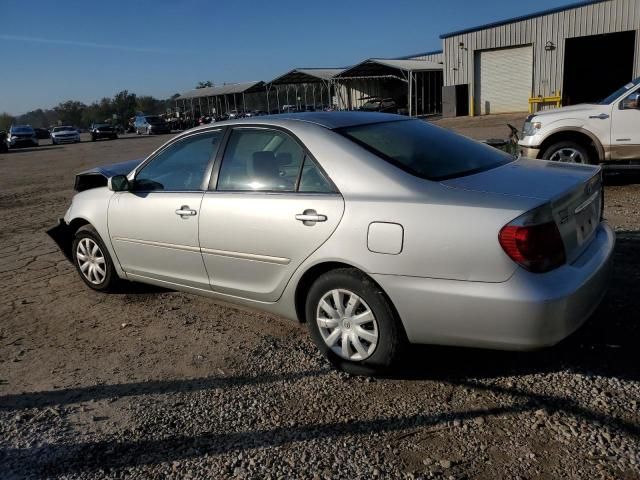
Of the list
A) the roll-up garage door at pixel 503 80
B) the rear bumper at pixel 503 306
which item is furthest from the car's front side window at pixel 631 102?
the roll-up garage door at pixel 503 80

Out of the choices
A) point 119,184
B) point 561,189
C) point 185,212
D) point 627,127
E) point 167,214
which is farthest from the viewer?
point 627,127

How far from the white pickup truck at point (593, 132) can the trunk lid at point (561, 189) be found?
5390mm

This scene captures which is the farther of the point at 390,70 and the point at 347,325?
the point at 390,70

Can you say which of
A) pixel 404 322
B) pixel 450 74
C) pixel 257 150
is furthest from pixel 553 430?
pixel 450 74

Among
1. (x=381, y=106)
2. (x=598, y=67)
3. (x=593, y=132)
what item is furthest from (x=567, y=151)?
(x=381, y=106)

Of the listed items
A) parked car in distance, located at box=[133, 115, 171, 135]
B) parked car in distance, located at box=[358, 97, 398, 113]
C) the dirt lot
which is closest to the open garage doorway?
parked car in distance, located at box=[358, 97, 398, 113]

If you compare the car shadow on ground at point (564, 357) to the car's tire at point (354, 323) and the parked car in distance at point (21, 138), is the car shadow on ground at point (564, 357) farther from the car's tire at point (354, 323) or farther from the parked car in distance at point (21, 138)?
the parked car in distance at point (21, 138)

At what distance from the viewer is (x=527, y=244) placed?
2.81m

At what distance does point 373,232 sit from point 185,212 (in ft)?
5.51

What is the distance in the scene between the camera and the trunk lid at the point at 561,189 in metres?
3.04

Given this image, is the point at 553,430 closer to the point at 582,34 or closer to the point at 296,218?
the point at 296,218

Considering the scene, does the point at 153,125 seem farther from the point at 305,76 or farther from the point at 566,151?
the point at 566,151

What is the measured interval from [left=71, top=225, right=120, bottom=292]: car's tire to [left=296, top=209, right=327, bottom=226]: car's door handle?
2449 mm

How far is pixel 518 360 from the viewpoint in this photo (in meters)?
3.59
